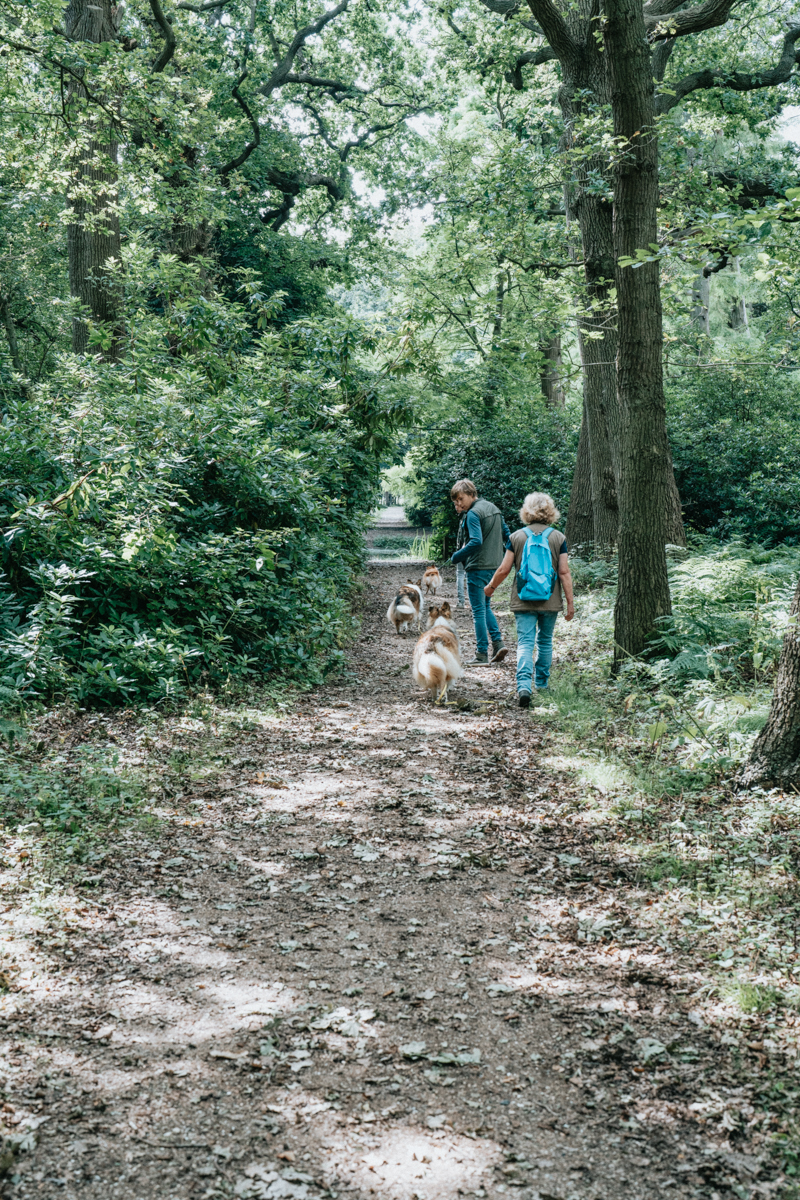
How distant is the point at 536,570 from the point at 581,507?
830cm

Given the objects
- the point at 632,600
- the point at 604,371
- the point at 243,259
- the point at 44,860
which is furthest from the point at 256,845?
the point at 243,259

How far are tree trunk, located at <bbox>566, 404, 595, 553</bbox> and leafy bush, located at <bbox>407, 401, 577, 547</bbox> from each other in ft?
14.7

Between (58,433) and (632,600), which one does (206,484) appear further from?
(632,600)

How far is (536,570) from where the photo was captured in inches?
305

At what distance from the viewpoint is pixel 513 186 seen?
11.6 meters

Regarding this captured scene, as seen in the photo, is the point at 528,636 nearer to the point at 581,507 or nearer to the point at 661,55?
the point at 581,507

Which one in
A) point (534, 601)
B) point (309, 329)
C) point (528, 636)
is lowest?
point (528, 636)

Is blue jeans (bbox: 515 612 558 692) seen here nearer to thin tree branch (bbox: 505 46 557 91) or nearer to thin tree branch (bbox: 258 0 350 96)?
thin tree branch (bbox: 505 46 557 91)

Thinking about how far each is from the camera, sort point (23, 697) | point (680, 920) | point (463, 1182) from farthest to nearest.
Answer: point (23, 697) → point (680, 920) → point (463, 1182)

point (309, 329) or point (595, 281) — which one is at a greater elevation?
point (595, 281)

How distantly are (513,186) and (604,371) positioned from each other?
3024mm

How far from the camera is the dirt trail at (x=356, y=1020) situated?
248 cm

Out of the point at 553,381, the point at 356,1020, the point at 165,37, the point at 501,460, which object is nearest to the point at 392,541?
the point at 553,381

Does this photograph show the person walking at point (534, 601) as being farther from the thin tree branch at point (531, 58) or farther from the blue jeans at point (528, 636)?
the thin tree branch at point (531, 58)
